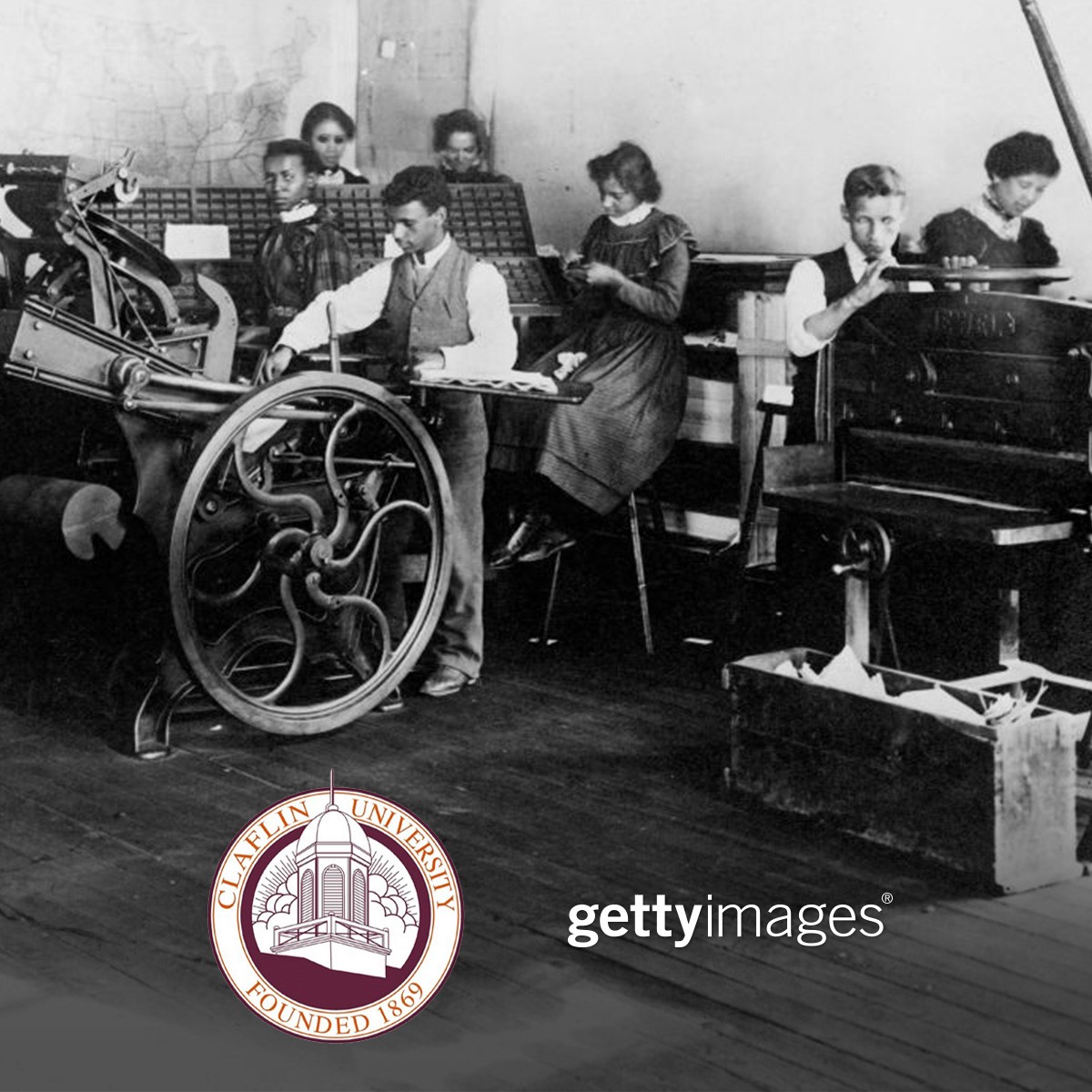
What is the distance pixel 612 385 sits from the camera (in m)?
5.16

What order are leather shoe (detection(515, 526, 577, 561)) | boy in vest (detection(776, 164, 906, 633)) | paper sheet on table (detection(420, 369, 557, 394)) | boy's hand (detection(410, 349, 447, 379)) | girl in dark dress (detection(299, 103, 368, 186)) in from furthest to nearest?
girl in dark dress (detection(299, 103, 368, 186)) < leather shoe (detection(515, 526, 577, 561)) < boy in vest (detection(776, 164, 906, 633)) < boy's hand (detection(410, 349, 447, 379)) < paper sheet on table (detection(420, 369, 557, 394))

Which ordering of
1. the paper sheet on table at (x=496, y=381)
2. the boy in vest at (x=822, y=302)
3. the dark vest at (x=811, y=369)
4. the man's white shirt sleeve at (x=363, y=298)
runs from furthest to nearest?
1. the dark vest at (x=811, y=369)
2. the boy in vest at (x=822, y=302)
3. the man's white shirt sleeve at (x=363, y=298)
4. the paper sheet on table at (x=496, y=381)

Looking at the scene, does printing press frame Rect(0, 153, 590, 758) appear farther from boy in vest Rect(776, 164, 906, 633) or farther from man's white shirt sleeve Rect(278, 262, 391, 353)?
boy in vest Rect(776, 164, 906, 633)

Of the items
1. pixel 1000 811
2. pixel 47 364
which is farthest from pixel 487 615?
pixel 1000 811

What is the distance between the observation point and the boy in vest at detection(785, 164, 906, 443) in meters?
4.61

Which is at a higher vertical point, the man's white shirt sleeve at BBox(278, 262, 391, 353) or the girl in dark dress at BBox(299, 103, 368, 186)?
the girl in dark dress at BBox(299, 103, 368, 186)

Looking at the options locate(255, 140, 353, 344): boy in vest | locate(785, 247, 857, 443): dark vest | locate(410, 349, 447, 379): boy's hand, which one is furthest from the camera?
locate(255, 140, 353, 344): boy in vest

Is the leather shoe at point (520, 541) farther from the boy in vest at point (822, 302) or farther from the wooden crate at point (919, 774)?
the wooden crate at point (919, 774)

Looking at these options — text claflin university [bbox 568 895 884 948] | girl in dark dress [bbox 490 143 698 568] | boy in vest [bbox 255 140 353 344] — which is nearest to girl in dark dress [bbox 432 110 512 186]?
boy in vest [bbox 255 140 353 344]

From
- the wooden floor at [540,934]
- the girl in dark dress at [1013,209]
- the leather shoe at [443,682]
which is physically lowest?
the wooden floor at [540,934]

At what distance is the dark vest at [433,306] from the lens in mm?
4375

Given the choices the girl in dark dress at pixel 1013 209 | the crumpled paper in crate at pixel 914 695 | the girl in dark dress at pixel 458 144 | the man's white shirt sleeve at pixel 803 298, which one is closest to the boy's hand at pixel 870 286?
the man's white shirt sleeve at pixel 803 298

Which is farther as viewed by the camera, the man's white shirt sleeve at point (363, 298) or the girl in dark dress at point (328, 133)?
the girl in dark dress at point (328, 133)

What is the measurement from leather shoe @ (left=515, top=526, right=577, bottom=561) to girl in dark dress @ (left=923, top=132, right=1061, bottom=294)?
52.2 inches
